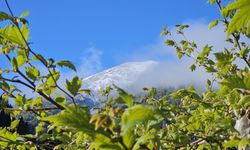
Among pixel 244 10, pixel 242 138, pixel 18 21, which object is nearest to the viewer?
pixel 244 10

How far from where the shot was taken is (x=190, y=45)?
6328mm

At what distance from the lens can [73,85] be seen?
3.16m

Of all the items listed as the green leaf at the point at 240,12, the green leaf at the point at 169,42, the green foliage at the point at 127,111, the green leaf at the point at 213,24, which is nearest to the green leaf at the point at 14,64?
the green foliage at the point at 127,111

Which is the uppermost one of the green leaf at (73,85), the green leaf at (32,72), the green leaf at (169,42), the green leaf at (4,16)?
the green leaf at (169,42)

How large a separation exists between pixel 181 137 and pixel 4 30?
137cm

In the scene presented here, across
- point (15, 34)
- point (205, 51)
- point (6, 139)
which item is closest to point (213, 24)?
point (205, 51)

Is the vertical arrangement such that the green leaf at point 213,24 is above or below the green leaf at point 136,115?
above

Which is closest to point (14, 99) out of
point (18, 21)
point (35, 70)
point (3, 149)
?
point (35, 70)

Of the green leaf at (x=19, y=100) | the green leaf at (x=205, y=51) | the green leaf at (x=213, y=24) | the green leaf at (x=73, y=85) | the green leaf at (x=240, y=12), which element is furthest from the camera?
the green leaf at (x=205, y=51)

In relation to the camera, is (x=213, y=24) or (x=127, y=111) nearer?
(x=127, y=111)

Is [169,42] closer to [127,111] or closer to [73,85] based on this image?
[73,85]

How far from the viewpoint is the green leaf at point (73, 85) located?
3148mm

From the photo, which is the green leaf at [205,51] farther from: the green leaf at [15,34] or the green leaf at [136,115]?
the green leaf at [136,115]

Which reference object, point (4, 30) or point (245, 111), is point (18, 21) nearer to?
point (4, 30)
